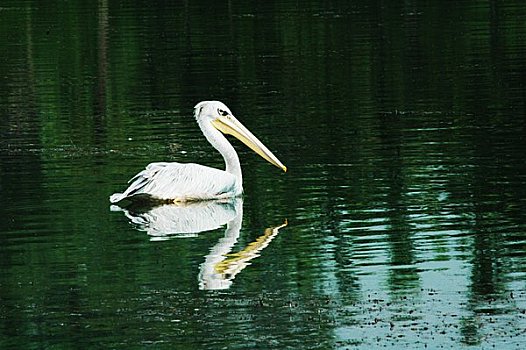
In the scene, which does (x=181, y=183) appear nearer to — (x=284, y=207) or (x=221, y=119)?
(x=284, y=207)

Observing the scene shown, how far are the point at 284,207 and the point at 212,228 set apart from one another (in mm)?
914

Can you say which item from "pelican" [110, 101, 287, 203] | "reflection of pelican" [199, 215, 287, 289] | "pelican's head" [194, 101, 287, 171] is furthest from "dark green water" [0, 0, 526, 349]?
"pelican's head" [194, 101, 287, 171]

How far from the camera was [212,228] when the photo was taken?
13.6 m

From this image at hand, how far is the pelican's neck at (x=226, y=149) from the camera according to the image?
607 inches

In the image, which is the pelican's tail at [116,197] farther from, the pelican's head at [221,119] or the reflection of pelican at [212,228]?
the pelican's head at [221,119]

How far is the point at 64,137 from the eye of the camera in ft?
64.6

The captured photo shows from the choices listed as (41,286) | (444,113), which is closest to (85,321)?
(41,286)

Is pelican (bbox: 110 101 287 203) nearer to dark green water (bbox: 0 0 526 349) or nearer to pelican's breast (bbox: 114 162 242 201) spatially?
pelican's breast (bbox: 114 162 242 201)

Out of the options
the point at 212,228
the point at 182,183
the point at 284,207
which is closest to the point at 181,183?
the point at 182,183

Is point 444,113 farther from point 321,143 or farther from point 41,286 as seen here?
point 41,286

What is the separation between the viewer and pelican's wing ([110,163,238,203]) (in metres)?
14.8

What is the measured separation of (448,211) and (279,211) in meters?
1.53

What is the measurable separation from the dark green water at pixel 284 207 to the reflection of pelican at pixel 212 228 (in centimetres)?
4


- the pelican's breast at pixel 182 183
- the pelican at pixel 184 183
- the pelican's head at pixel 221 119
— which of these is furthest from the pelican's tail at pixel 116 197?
the pelican's head at pixel 221 119
